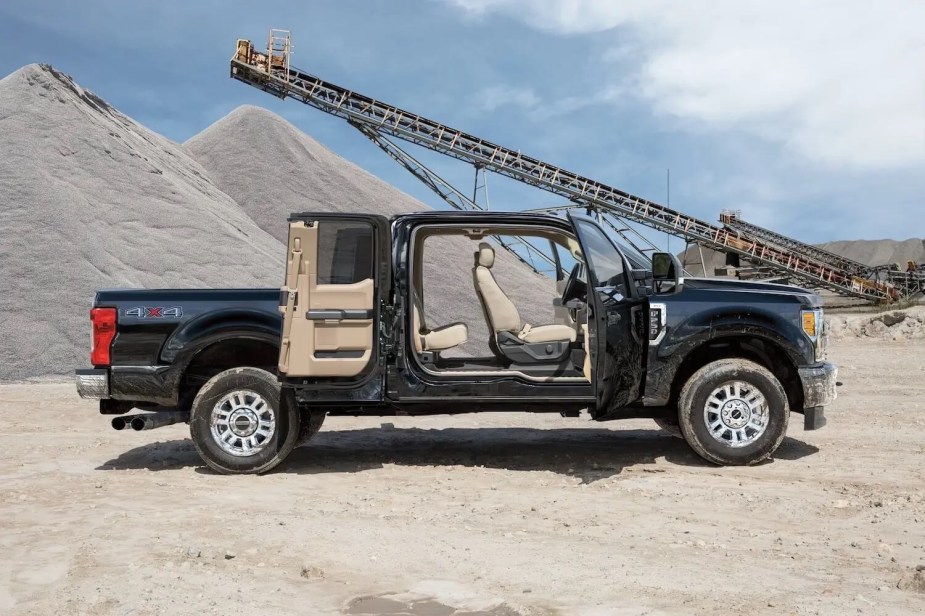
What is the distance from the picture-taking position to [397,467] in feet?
24.7

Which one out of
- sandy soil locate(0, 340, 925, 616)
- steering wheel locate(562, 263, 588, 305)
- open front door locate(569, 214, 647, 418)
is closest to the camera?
sandy soil locate(0, 340, 925, 616)

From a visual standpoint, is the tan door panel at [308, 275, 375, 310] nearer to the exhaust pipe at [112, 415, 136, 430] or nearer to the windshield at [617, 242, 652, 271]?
the exhaust pipe at [112, 415, 136, 430]

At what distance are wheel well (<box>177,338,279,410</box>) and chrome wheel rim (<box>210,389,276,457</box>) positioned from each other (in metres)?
0.43

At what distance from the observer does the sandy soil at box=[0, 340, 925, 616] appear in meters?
4.07

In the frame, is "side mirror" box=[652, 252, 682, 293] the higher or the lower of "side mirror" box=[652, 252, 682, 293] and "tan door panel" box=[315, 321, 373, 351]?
the higher

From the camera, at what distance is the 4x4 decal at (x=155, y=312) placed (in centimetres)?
732

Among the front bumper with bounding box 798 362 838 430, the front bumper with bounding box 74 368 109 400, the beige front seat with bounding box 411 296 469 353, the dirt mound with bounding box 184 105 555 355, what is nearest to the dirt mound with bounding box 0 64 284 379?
the dirt mound with bounding box 184 105 555 355

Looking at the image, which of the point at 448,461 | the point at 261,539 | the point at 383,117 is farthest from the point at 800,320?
the point at 383,117

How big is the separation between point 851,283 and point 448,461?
30.0m

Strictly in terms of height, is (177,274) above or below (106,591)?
above

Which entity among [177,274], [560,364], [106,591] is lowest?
[106,591]

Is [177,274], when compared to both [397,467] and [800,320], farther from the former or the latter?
[800,320]

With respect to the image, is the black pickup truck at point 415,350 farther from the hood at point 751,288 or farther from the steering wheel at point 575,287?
the steering wheel at point 575,287

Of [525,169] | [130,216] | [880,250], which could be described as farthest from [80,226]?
[880,250]
